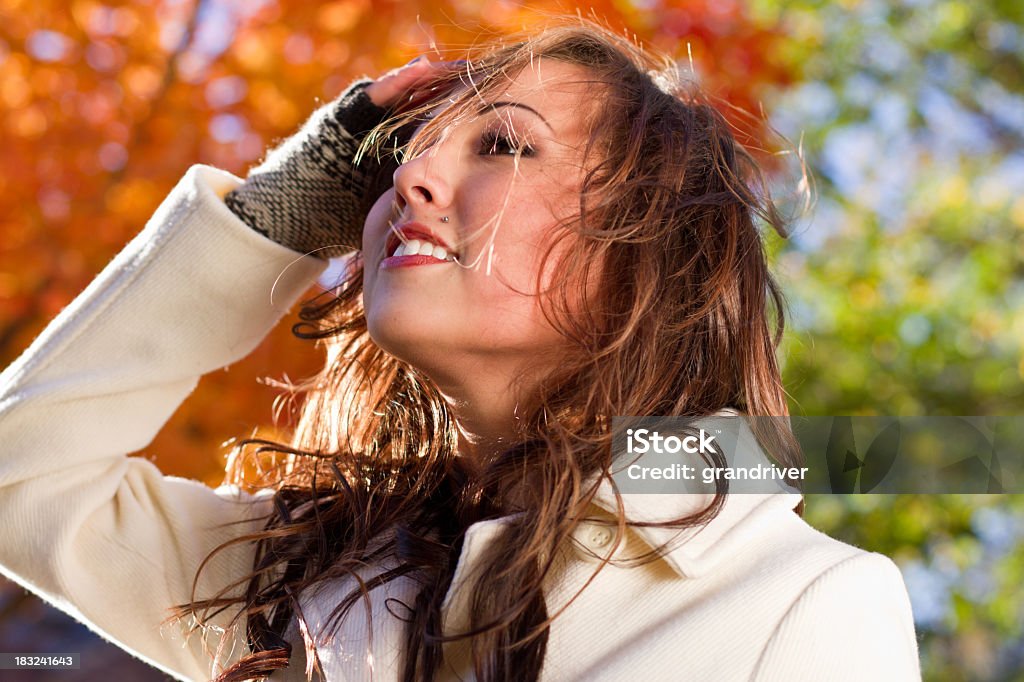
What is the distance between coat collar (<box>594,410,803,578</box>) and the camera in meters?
1.48

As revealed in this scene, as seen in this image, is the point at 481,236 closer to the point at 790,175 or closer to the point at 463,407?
the point at 463,407

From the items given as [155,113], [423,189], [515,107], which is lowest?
[423,189]

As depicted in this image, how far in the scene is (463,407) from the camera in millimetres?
1868

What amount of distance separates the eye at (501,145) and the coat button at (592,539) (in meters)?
0.64

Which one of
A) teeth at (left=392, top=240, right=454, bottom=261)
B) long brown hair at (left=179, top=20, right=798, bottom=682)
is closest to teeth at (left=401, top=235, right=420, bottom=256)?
teeth at (left=392, top=240, right=454, bottom=261)

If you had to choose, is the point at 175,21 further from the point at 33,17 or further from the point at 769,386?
the point at 769,386

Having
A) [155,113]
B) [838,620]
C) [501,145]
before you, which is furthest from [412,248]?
[155,113]

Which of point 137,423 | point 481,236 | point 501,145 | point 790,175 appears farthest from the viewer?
point 790,175

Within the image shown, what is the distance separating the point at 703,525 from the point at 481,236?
0.58 m

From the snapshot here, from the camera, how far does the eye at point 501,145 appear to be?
1748mm

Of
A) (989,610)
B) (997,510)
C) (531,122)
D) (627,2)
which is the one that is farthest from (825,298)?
(531,122)

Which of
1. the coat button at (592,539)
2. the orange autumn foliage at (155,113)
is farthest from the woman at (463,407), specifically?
the orange autumn foliage at (155,113)

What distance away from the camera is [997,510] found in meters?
6.18

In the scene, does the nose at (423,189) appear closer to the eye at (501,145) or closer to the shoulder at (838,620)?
the eye at (501,145)
